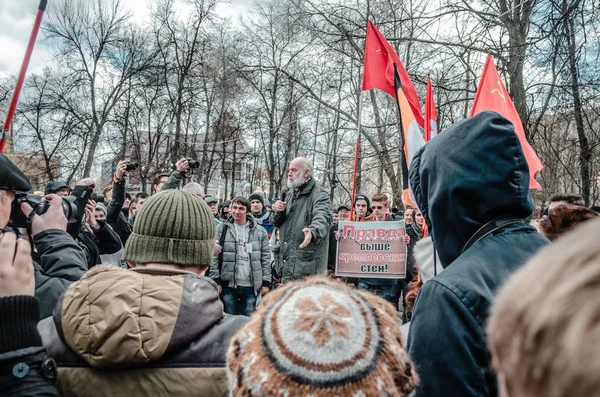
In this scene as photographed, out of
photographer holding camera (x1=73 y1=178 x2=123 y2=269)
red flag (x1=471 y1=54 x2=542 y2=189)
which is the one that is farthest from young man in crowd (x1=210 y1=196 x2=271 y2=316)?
red flag (x1=471 y1=54 x2=542 y2=189)

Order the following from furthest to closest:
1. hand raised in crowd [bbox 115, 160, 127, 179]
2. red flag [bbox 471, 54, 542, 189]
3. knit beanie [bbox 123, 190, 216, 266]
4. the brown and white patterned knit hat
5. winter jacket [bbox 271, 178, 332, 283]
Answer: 1. winter jacket [bbox 271, 178, 332, 283]
2. red flag [bbox 471, 54, 542, 189]
3. hand raised in crowd [bbox 115, 160, 127, 179]
4. knit beanie [bbox 123, 190, 216, 266]
5. the brown and white patterned knit hat

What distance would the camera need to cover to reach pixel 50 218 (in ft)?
6.45

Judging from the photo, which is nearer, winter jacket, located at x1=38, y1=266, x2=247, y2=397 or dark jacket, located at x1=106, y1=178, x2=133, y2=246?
winter jacket, located at x1=38, y1=266, x2=247, y2=397

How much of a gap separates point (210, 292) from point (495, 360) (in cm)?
104

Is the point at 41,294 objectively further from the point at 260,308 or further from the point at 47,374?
the point at 260,308

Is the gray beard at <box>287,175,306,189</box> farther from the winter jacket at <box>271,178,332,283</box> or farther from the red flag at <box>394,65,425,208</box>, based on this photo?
the red flag at <box>394,65,425,208</box>

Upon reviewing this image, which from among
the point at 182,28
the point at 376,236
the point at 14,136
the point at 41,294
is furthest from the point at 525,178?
the point at 182,28

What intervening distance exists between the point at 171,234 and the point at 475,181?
1095 mm

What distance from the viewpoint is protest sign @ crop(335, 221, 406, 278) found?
6.41m

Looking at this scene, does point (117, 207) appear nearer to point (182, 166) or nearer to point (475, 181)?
point (182, 166)

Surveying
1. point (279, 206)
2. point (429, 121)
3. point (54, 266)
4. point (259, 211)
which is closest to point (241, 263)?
point (279, 206)

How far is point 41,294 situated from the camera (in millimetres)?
1635

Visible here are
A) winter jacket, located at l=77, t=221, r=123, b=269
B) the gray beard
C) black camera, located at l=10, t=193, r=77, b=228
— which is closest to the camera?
black camera, located at l=10, t=193, r=77, b=228

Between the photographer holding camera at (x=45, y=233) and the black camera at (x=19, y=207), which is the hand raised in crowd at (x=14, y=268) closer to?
the photographer holding camera at (x=45, y=233)
